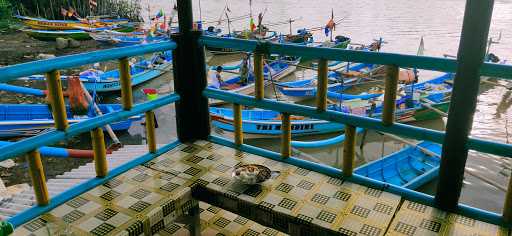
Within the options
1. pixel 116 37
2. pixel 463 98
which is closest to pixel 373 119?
pixel 463 98

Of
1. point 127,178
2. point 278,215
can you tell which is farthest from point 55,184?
point 278,215

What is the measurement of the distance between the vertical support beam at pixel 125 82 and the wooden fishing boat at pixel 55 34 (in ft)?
86.1

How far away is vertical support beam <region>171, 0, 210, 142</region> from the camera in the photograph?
3502 mm

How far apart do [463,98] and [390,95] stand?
1.48ft

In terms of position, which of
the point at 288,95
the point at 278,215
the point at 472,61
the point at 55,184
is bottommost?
the point at 288,95

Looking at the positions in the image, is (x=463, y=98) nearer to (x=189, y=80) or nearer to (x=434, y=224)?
(x=434, y=224)

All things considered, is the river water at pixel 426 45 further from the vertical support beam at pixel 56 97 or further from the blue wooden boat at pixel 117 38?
the vertical support beam at pixel 56 97

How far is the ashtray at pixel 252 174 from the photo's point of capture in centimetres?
300

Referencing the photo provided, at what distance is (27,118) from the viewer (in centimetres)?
1227

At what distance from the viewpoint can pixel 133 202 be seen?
2.88 metres

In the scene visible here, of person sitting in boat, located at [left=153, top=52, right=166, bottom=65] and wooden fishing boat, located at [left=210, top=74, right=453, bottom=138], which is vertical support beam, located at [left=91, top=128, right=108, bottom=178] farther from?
person sitting in boat, located at [left=153, top=52, right=166, bottom=65]

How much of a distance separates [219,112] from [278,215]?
10151 millimetres

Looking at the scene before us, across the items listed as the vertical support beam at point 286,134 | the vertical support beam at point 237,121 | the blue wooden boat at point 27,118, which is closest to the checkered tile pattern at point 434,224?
the vertical support beam at point 286,134

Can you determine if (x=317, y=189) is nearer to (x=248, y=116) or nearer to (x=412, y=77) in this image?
(x=248, y=116)
